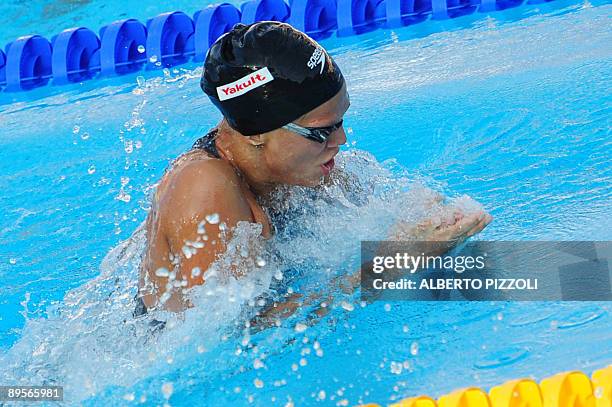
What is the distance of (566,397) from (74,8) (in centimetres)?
740

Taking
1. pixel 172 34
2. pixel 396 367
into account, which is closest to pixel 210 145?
pixel 396 367

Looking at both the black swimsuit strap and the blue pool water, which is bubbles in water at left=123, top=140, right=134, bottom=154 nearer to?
the blue pool water

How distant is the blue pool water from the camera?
2.69 meters

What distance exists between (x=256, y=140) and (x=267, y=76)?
0.74 feet

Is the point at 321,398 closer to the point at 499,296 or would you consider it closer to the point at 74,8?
the point at 499,296

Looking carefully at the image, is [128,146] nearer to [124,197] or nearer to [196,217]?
[124,197]

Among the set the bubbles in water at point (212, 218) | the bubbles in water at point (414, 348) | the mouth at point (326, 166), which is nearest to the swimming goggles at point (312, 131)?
the mouth at point (326, 166)

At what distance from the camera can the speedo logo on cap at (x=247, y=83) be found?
8.30 feet

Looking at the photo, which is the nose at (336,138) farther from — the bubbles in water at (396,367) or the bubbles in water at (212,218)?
the bubbles in water at (396,367)

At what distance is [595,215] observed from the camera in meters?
3.34

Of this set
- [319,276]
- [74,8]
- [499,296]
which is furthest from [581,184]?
[74,8]

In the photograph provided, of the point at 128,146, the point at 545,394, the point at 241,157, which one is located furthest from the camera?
the point at 128,146

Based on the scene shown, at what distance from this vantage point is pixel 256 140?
265cm

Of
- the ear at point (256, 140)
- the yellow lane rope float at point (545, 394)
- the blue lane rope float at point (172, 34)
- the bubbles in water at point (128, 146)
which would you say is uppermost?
the ear at point (256, 140)
